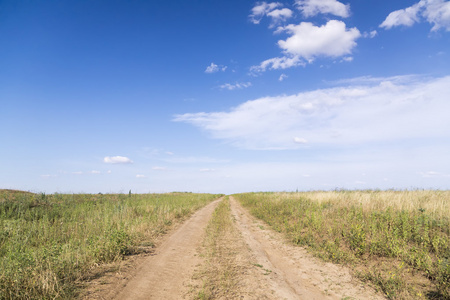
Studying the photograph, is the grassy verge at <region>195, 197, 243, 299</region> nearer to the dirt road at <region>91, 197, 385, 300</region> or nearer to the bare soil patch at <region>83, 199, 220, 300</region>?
the dirt road at <region>91, 197, 385, 300</region>

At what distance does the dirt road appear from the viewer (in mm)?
5324

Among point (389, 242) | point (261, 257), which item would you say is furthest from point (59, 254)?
point (389, 242)

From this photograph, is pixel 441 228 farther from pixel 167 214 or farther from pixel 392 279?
pixel 167 214

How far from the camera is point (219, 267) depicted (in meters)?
6.96

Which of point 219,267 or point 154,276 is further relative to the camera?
point 219,267

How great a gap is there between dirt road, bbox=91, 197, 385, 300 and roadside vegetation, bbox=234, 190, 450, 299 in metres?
0.65

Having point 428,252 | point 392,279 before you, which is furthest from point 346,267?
point 428,252

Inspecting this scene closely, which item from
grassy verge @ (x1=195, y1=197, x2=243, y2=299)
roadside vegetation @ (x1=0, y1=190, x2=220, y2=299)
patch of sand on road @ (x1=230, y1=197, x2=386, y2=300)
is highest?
roadside vegetation @ (x1=0, y1=190, x2=220, y2=299)

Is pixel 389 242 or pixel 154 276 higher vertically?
pixel 389 242

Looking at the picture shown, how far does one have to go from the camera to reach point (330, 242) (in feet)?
28.8

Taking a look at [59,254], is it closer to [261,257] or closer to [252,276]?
[252,276]

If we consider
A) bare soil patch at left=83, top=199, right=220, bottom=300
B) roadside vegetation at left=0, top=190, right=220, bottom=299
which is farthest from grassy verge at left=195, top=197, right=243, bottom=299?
roadside vegetation at left=0, top=190, right=220, bottom=299

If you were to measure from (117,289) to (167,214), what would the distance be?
10188 mm

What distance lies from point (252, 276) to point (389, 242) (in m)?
5.18
